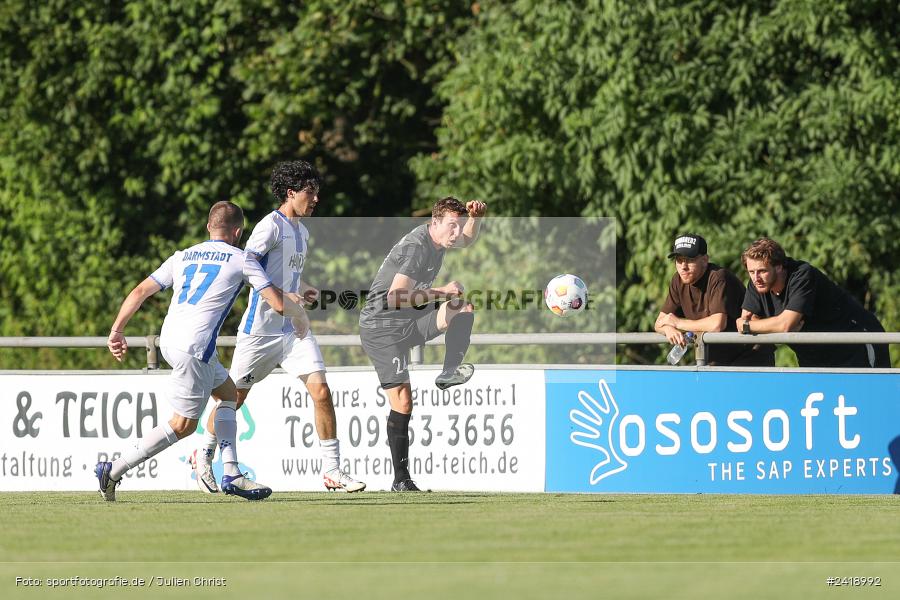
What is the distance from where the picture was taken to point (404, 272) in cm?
1041

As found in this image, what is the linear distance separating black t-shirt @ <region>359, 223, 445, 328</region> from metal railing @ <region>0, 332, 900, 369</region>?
52cm

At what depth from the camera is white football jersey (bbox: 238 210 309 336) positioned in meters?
9.96

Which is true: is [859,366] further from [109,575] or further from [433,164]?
[433,164]

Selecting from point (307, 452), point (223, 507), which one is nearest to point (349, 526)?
point (223, 507)

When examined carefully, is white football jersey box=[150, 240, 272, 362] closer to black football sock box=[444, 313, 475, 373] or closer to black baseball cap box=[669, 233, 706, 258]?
black football sock box=[444, 313, 475, 373]

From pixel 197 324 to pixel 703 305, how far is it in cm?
404

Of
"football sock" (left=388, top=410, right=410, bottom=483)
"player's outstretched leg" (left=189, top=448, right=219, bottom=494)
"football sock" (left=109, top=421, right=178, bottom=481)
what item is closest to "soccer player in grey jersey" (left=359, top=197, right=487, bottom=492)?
"football sock" (left=388, top=410, right=410, bottom=483)

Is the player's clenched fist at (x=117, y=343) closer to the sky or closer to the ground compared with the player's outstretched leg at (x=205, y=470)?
closer to the sky

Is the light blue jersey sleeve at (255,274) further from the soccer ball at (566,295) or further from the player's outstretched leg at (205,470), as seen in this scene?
the soccer ball at (566,295)

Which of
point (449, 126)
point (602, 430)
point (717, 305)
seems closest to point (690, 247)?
point (717, 305)

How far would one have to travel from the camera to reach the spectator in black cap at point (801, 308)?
10.7m

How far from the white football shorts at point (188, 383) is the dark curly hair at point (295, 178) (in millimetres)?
1395

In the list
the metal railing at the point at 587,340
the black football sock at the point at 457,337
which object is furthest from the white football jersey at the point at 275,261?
the black football sock at the point at 457,337

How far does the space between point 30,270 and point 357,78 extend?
521 centimetres
